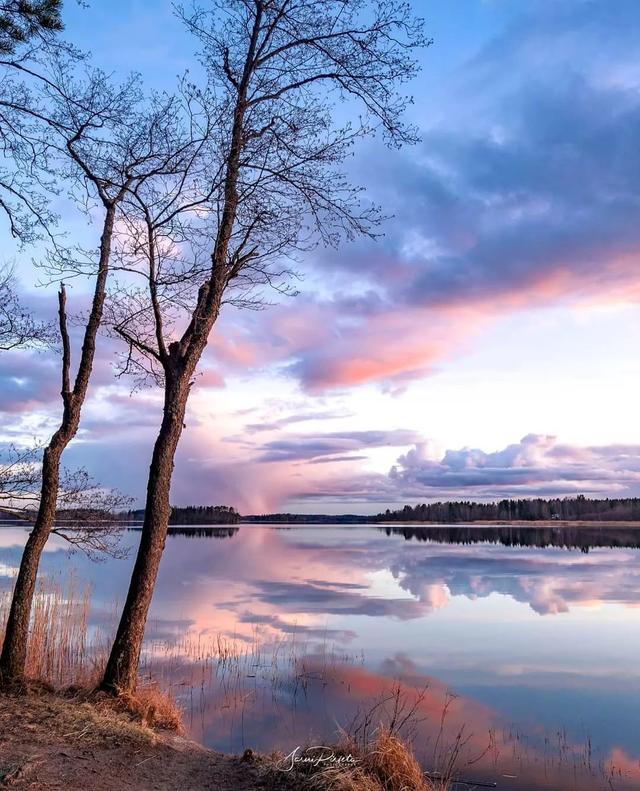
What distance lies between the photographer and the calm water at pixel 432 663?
8.82m

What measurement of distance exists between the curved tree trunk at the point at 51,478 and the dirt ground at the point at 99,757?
1.29 m

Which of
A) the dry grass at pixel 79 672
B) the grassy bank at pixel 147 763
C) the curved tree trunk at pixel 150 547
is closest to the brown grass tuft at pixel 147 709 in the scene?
the dry grass at pixel 79 672

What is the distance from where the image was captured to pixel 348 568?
34438 millimetres

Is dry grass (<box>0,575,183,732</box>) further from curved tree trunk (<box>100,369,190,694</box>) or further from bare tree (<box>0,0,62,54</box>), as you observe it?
bare tree (<box>0,0,62,54</box>)

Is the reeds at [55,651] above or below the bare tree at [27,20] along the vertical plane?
below

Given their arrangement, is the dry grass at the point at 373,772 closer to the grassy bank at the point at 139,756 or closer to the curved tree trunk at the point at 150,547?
the grassy bank at the point at 139,756

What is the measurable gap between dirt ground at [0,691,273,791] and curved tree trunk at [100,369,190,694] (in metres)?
0.66

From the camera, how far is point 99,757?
6105 mm

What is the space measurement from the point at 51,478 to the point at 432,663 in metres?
8.20

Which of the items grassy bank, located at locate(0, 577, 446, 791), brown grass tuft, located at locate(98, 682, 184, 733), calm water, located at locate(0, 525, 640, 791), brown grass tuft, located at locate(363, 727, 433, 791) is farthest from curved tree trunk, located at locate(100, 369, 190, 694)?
brown grass tuft, located at locate(363, 727, 433, 791)

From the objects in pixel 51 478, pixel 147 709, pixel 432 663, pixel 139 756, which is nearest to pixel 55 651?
pixel 51 478

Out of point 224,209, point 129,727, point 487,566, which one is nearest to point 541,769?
point 129,727

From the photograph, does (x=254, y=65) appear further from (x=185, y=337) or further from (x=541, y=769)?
(x=541, y=769)

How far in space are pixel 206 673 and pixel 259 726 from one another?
2949 millimetres
